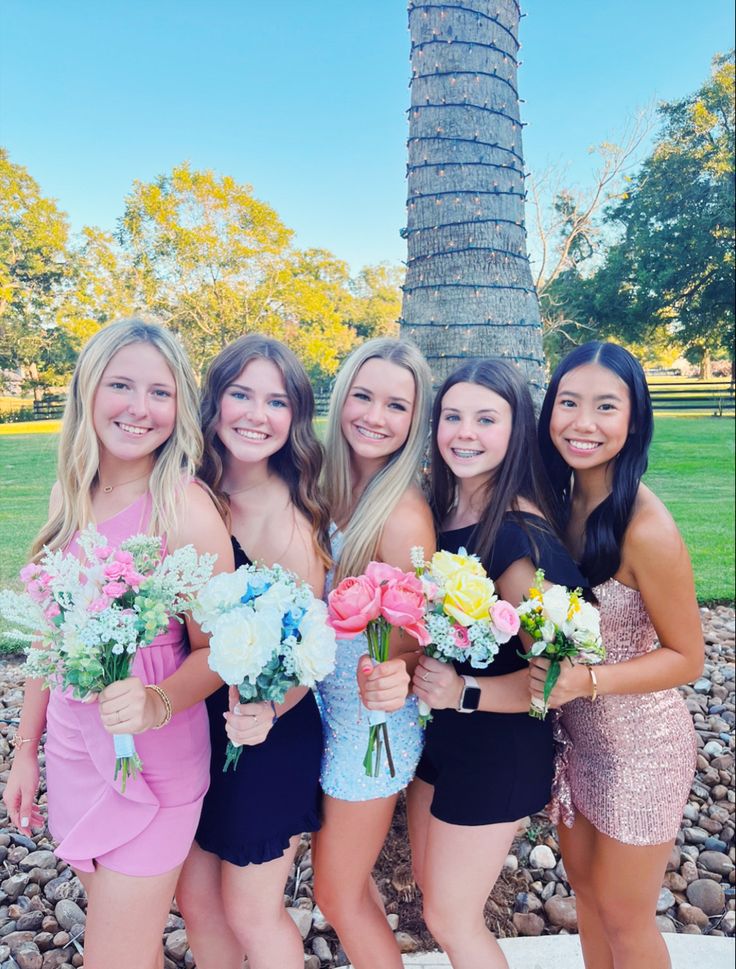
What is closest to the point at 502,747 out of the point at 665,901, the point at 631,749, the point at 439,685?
the point at 439,685

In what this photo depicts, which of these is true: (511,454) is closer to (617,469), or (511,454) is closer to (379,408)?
(617,469)

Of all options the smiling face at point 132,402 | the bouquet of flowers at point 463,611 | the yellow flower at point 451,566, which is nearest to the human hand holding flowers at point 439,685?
the bouquet of flowers at point 463,611

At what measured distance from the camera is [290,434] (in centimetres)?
222

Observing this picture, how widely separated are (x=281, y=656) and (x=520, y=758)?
0.98 meters

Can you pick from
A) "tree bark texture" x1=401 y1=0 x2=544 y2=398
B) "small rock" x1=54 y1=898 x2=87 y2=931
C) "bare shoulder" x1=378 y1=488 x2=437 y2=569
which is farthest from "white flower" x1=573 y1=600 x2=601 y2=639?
"small rock" x1=54 y1=898 x2=87 y2=931

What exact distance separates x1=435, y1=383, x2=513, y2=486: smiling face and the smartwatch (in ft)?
2.33

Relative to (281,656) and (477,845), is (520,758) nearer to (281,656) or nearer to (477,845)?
(477,845)

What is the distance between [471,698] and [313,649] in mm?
673

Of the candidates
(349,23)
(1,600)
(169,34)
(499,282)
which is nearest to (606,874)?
(1,600)

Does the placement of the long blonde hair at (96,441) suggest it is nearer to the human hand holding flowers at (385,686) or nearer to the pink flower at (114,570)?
the pink flower at (114,570)

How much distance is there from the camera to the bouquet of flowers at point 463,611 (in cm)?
157

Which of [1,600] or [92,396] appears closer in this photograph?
[1,600]

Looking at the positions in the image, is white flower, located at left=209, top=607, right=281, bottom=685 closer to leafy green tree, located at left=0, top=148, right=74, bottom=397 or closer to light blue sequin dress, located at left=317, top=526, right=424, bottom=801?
light blue sequin dress, located at left=317, top=526, right=424, bottom=801

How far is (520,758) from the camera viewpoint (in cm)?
194
